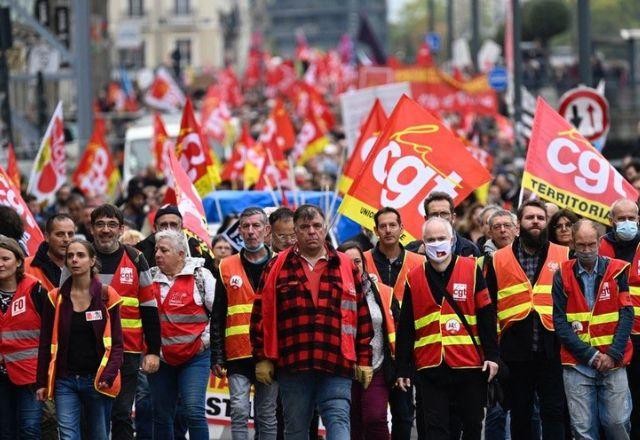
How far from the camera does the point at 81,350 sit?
10.5 meters

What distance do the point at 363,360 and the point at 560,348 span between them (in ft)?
4.72

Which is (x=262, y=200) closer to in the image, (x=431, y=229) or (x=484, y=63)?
(x=431, y=229)

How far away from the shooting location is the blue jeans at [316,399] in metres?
10.3

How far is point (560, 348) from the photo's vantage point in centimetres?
1120

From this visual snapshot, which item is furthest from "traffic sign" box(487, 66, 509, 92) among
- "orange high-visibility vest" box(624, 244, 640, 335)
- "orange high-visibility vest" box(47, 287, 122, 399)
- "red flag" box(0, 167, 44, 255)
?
"orange high-visibility vest" box(47, 287, 122, 399)

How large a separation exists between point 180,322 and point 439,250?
182 centimetres

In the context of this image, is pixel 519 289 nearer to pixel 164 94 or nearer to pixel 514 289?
pixel 514 289

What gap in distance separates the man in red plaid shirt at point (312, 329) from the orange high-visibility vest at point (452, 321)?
354 mm

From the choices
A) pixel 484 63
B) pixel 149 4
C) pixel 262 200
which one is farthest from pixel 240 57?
pixel 262 200

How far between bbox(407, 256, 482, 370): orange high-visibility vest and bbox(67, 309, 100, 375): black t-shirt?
71.3 inches

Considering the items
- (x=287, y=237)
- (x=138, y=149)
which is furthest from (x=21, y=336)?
(x=138, y=149)

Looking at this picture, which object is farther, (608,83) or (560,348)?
(608,83)

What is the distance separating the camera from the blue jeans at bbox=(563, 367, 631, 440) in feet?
35.7

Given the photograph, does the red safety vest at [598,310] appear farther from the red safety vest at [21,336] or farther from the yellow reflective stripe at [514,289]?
the red safety vest at [21,336]
